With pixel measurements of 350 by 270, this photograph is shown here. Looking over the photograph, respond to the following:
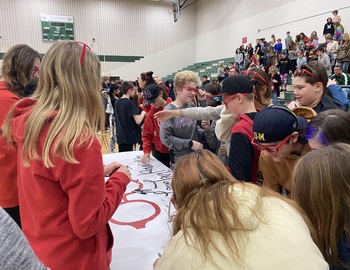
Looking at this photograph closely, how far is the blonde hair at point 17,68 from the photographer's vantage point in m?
1.49

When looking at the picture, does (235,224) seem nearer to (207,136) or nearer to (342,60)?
(207,136)

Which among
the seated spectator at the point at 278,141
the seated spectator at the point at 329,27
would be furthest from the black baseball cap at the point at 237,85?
the seated spectator at the point at 329,27

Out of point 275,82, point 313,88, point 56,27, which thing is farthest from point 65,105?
point 56,27

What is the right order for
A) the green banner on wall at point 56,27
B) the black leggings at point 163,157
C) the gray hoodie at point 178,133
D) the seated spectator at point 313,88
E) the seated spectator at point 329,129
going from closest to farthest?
the seated spectator at point 329,129 < the seated spectator at point 313,88 < the gray hoodie at point 178,133 < the black leggings at point 163,157 < the green banner on wall at point 56,27

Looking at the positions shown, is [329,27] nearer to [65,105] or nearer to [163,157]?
[163,157]

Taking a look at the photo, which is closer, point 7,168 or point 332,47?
point 7,168

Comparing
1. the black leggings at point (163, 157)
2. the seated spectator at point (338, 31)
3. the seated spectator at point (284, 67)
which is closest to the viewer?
the black leggings at point (163, 157)

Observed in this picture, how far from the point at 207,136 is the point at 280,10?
425 inches

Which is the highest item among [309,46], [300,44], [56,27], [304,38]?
[56,27]

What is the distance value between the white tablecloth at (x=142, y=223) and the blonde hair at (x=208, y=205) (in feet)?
1.85

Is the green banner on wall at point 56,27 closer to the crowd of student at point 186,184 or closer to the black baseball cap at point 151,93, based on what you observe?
the black baseball cap at point 151,93

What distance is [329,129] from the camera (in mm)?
1177

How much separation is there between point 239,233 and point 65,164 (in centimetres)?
54

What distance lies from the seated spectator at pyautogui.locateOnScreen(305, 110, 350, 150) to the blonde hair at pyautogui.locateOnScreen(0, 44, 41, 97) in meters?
1.50
